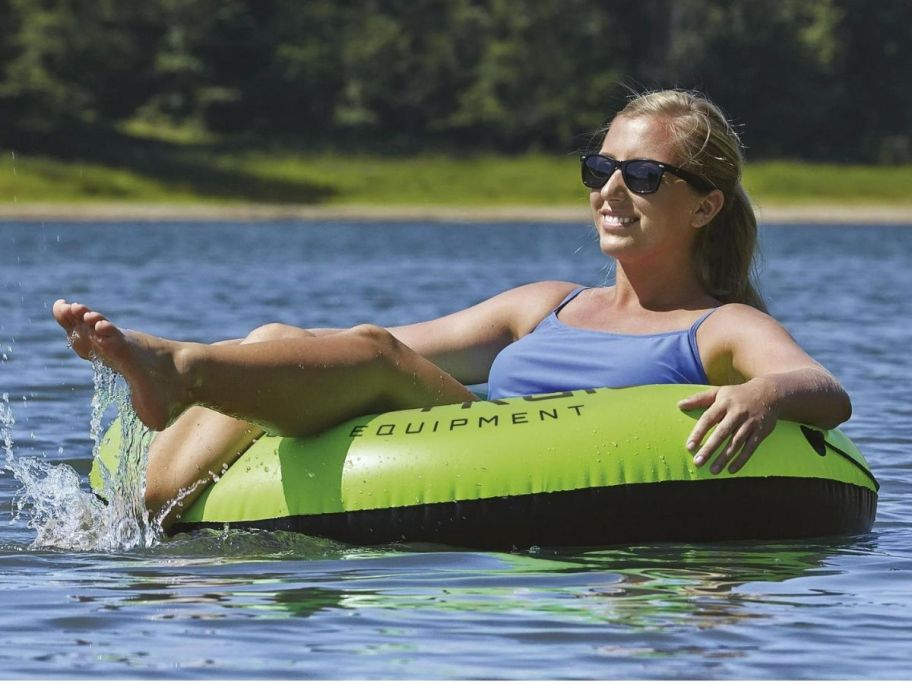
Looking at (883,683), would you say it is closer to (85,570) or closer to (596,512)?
(596,512)

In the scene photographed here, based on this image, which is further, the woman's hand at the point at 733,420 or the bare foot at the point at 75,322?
the woman's hand at the point at 733,420

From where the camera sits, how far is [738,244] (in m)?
5.71

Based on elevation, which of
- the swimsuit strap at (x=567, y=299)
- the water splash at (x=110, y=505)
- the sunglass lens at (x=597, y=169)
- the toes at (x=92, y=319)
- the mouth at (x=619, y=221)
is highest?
the sunglass lens at (x=597, y=169)

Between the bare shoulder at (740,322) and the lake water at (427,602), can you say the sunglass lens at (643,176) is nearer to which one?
the bare shoulder at (740,322)

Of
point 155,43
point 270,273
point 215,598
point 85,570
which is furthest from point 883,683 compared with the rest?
point 155,43

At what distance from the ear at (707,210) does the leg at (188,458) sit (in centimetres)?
135

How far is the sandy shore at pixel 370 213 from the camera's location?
46156 mm

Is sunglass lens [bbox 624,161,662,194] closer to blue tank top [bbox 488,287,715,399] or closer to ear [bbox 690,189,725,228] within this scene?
ear [bbox 690,189,725,228]

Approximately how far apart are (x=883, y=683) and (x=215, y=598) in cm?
164

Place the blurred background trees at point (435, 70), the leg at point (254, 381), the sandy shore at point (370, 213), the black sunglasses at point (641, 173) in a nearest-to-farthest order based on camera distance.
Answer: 1. the leg at point (254, 381)
2. the black sunglasses at point (641, 173)
3. the sandy shore at point (370, 213)
4. the blurred background trees at point (435, 70)

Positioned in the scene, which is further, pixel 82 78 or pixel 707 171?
pixel 82 78

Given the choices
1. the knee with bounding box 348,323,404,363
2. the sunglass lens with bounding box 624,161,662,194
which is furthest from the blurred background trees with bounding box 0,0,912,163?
the knee with bounding box 348,323,404,363

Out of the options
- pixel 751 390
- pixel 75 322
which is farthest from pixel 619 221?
pixel 75 322

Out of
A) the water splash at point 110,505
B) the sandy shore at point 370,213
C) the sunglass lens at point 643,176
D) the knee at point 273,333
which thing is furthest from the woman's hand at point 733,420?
the sandy shore at point 370,213
